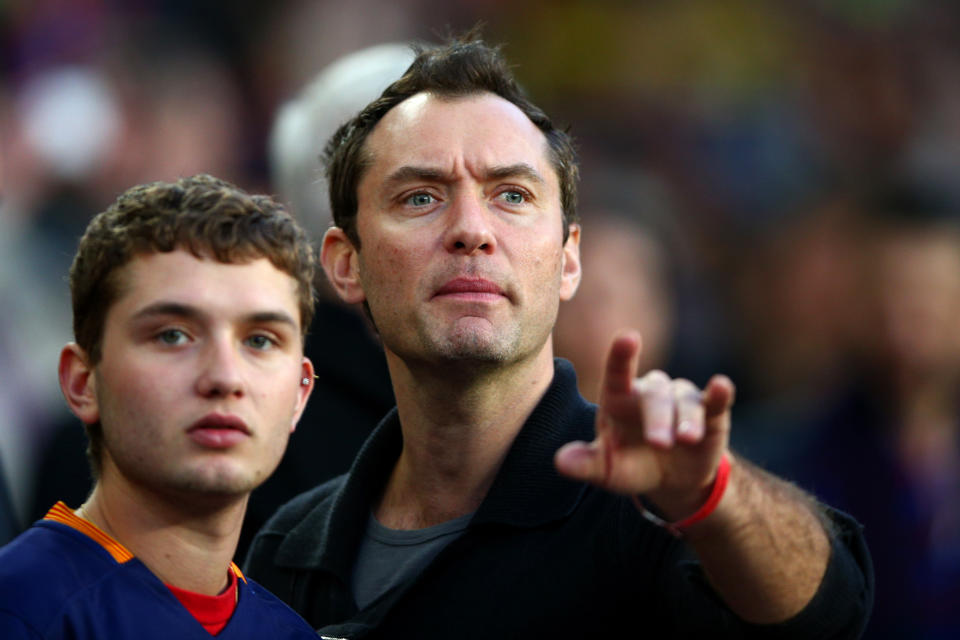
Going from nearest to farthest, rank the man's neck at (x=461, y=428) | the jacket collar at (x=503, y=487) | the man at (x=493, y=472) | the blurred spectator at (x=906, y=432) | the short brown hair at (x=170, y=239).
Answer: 1. the man at (x=493, y=472)
2. the short brown hair at (x=170, y=239)
3. the jacket collar at (x=503, y=487)
4. the man's neck at (x=461, y=428)
5. the blurred spectator at (x=906, y=432)

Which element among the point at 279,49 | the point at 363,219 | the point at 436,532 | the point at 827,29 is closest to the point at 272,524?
the point at 436,532

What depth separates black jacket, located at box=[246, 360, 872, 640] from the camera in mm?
2973

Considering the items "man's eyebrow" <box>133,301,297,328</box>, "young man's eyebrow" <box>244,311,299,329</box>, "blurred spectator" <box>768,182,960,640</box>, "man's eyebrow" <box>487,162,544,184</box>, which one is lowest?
"blurred spectator" <box>768,182,960,640</box>

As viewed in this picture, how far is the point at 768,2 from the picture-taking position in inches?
394

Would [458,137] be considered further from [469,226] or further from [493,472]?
[493,472]

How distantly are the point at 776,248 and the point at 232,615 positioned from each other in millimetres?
6072

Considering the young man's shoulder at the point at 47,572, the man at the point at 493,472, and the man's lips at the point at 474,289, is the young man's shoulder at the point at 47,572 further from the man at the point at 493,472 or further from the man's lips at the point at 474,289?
the man's lips at the point at 474,289

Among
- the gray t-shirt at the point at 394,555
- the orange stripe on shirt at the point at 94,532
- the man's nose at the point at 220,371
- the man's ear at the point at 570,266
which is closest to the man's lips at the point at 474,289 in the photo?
the man's ear at the point at 570,266

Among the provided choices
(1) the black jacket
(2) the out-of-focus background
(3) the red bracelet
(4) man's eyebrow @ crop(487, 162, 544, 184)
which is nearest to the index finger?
(3) the red bracelet

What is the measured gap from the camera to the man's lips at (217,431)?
2.84 meters

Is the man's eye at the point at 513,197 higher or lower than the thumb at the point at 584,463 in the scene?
higher

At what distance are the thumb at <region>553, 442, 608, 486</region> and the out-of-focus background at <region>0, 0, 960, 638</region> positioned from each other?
81.6 inches

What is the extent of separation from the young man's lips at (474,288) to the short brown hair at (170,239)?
0.49m

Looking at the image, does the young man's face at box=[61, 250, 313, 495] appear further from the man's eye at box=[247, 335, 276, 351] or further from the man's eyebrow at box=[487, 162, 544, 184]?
the man's eyebrow at box=[487, 162, 544, 184]
